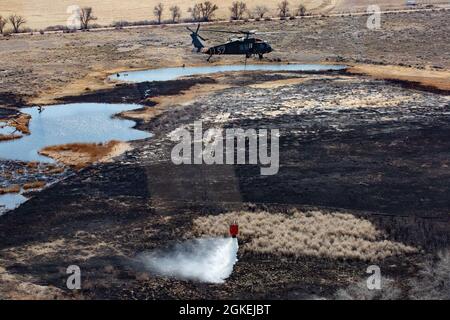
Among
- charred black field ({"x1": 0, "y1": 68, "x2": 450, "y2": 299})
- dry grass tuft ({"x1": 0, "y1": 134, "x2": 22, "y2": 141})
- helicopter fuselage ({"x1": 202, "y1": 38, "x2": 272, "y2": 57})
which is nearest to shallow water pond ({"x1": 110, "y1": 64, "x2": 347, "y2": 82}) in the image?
helicopter fuselage ({"x1": 202, "y1": 38, "x2": 272, "y2": 57})

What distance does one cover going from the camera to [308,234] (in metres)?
20.0

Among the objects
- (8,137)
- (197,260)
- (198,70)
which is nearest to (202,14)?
(198,70)

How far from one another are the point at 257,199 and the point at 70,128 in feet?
52.9

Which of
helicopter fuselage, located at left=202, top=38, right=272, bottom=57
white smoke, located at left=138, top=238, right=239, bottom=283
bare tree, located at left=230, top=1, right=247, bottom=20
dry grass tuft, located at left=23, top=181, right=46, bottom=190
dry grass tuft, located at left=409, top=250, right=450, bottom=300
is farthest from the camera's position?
bare tree, located at left=230, top=1, right=247, bottom=20

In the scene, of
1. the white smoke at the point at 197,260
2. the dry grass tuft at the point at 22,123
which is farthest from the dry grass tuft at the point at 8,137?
the white smoke at the point at 197,260

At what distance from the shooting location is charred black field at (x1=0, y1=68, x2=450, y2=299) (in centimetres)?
1720

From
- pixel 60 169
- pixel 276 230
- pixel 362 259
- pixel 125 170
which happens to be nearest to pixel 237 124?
pixel 125 170

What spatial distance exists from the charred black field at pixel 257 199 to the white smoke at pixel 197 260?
15.5 inches

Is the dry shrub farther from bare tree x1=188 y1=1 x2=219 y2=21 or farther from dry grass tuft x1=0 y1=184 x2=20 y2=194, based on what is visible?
bare tree x1=188 y1=1 x2=219 y2=21

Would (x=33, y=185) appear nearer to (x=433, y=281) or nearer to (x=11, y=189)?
(x=11, y=189)

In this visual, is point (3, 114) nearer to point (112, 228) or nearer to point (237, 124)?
point (237, 124)

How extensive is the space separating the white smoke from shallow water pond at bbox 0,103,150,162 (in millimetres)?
12870

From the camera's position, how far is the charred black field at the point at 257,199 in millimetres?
17202

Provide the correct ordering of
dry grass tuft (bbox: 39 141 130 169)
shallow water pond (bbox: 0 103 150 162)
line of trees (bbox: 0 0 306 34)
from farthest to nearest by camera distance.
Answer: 1. line of trees (bbox: 0 0 306 34)
2. shallow water pond (bbox: 0 103 150 162)
3. dry grass tuft (bbox: 39 141 130 169)
